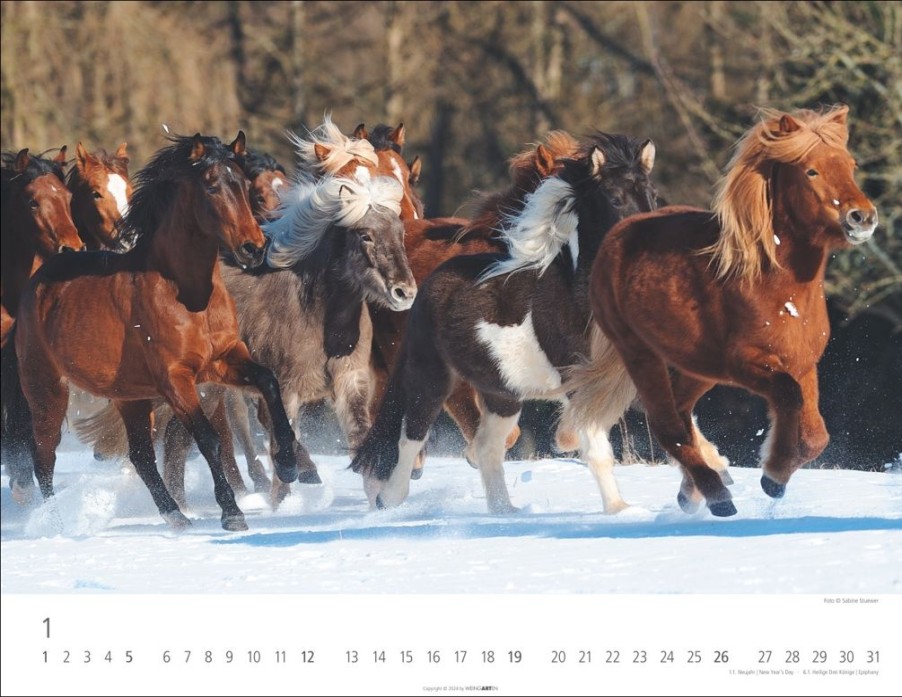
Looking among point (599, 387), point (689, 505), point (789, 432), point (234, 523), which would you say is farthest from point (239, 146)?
point (789, 432)

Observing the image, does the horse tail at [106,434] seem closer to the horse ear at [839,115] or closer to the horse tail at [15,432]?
the horse tail at [15,432]

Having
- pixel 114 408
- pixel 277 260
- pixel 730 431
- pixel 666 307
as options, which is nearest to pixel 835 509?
pixel 666 307

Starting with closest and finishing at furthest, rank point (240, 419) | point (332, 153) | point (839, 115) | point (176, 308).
→ point (839, 115)
point (176, 308)
point (332, 153)
point (240, 419)

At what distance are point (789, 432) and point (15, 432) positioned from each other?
4361 millimetres

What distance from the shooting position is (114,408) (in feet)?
24.6

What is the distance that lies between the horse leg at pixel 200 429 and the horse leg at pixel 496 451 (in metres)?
1.03

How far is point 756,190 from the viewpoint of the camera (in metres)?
5.21

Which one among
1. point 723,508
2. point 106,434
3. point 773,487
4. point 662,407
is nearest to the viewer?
point 773,487

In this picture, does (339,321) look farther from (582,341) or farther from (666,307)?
(666,307)

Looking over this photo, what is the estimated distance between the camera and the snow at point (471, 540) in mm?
4543

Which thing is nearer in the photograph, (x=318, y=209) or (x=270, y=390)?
(x=270, y=390)

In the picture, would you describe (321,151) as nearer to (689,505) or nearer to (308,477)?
(308,477)

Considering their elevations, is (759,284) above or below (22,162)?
above

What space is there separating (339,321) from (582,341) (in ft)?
4.58
